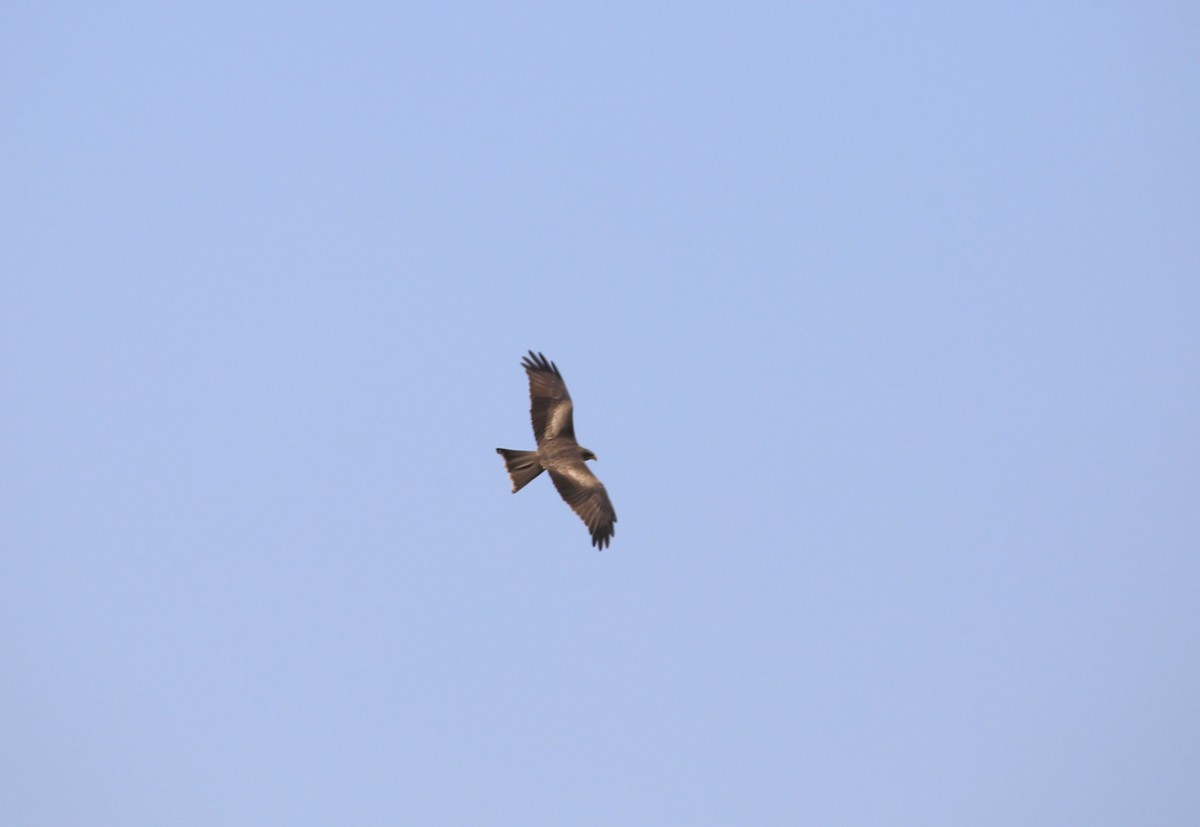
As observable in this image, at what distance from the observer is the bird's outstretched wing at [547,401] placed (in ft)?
167

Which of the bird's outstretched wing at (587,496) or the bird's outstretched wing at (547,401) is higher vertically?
the bird's outstretched wing at (547,401)

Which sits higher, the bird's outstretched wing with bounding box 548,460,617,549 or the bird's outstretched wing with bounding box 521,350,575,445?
the bird's outstretched wing with bounding box 521,350,575,445

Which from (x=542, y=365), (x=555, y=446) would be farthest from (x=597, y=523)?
(x=542, y=365)

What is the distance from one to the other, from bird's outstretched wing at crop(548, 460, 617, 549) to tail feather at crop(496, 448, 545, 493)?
1.59 feet

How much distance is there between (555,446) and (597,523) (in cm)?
311

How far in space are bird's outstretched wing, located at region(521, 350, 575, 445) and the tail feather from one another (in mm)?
1194

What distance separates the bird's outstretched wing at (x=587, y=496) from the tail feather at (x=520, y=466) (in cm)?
48

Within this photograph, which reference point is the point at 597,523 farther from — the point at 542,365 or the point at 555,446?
the point at 542,365

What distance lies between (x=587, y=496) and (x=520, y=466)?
202 centimetres

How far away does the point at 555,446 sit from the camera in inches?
1973

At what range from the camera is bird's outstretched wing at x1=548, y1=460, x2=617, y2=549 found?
47938 mm

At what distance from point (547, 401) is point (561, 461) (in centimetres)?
293

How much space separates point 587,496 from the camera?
48.5 metres

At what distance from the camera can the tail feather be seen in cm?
4894
